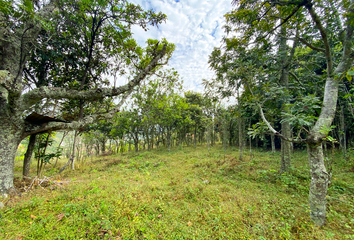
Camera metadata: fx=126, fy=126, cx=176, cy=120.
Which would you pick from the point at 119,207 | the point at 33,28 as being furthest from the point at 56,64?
the point at 119,207

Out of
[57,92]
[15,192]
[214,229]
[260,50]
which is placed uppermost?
[260,50]

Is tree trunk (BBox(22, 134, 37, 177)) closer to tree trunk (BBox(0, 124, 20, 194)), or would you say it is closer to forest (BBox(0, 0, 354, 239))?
forest (BBox(0, 0, 354, 239))

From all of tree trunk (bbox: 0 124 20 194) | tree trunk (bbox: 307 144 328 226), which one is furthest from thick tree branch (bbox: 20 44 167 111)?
tree trunk (bbox: 307 144 328 226)

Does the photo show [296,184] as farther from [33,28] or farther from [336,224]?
[33,28]

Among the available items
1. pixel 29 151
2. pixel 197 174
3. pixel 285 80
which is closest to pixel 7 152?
pixel 29 151

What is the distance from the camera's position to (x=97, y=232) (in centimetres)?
294

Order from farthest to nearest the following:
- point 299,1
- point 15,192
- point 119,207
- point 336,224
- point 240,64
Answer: point 240,64 < point 15,192 < point 119,207 < point 336,224 < point 299,1

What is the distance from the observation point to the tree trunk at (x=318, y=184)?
2.97m

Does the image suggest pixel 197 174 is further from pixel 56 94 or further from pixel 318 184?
pixel 56 94

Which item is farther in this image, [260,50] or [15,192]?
[260,50]

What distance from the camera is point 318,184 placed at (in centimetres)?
300

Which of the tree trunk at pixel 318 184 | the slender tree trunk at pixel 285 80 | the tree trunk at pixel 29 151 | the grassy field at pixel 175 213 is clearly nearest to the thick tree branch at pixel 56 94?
the tree trunk at pixel 29 151

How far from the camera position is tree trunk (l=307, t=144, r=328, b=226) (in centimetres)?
297

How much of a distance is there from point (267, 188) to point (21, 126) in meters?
9.38
